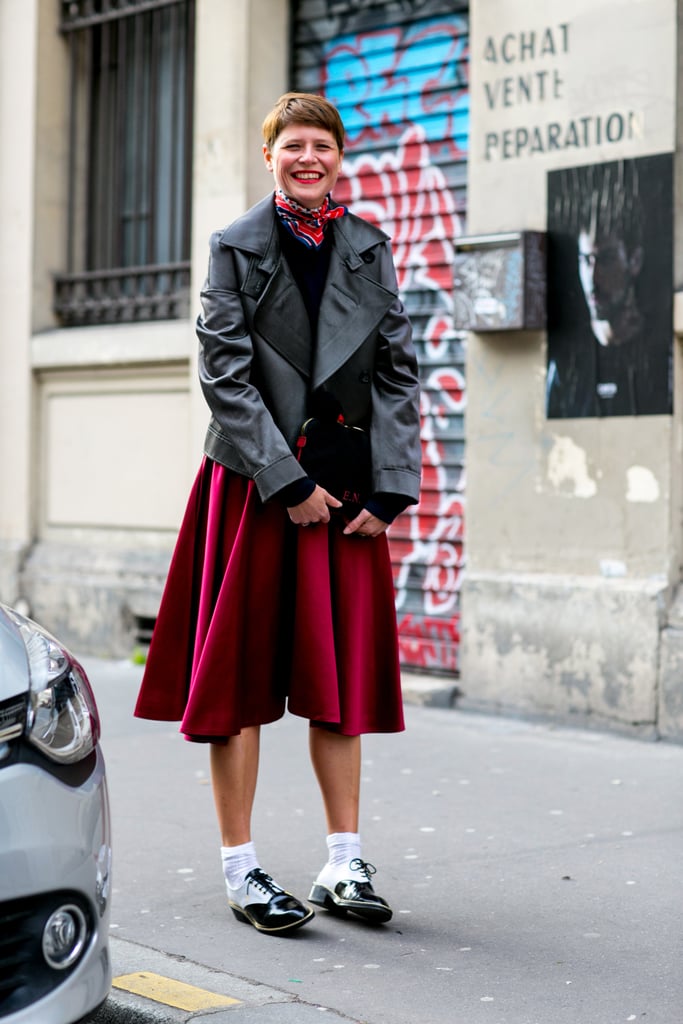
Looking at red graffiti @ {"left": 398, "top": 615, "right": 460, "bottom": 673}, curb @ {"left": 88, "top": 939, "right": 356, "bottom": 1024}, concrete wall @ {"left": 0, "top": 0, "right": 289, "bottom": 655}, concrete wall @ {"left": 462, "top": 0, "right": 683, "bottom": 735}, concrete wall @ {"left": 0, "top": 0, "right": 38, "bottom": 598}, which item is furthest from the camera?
concrete wall @ {"left": 0, "top": 0, "right": 38, "bottom": 598}

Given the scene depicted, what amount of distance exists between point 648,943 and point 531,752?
259 cm

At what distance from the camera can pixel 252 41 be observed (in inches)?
343

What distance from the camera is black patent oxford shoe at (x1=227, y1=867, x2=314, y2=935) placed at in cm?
398

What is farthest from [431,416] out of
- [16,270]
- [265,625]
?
[265,625]

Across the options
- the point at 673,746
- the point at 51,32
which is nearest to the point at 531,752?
the point at 673,746

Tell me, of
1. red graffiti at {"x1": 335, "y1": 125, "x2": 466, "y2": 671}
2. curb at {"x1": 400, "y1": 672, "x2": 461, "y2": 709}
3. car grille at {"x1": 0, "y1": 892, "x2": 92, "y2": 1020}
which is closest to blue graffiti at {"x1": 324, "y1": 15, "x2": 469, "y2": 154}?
red graffiti at {"x1": 335, "y1": 125, "x2": 466, "y2": 671}

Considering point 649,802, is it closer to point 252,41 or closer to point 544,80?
point 544,80

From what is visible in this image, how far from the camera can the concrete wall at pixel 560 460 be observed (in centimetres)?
668

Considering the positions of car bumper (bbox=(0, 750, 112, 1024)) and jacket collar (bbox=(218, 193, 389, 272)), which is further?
jacket collar (bbox=(218, 193, 389, 272))

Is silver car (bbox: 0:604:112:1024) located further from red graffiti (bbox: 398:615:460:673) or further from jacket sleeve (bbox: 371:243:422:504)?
red graffiti (bbox: 398:615:460:673)

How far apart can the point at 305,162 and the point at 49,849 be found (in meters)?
2.06

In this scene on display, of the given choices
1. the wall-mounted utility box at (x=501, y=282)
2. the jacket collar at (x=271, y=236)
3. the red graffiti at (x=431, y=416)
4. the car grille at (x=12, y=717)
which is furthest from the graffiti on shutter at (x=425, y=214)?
the car grille at (x=12, y=717)

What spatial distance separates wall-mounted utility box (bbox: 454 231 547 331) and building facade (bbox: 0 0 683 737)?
1cm

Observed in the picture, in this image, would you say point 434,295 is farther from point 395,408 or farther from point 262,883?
point 262,883
